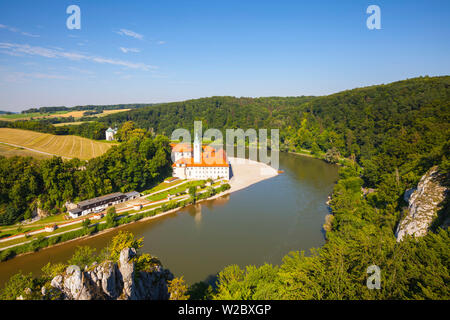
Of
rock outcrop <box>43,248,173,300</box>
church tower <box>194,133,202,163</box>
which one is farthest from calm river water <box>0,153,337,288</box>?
church tower <box>194,133,202,163</box>

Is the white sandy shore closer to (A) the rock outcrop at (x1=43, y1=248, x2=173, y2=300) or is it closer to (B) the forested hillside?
(B) the forested hillside

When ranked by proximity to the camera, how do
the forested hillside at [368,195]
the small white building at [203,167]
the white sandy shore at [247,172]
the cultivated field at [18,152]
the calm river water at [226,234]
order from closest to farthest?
the forested hillside at [368,195] → the calm river water at [226,234] → the cultivated field at [18,152] → the white sandy shore at [247,172] → the small white building at [203,167]

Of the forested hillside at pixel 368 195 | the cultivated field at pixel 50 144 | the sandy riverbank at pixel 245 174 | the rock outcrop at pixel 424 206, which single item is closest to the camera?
the forested hillside at pixel 368 195

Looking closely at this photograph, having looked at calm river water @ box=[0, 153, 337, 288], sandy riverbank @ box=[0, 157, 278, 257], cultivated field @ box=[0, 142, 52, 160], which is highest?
cultivated field @ box=[0, 142, 52, 160]

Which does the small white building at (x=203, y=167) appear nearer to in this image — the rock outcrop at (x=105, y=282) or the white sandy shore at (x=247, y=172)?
the white sandy shore at (x=247, y=172)

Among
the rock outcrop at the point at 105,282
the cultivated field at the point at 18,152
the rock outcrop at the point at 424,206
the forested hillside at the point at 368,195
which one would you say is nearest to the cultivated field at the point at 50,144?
the cultivated field at the point at 18,152
